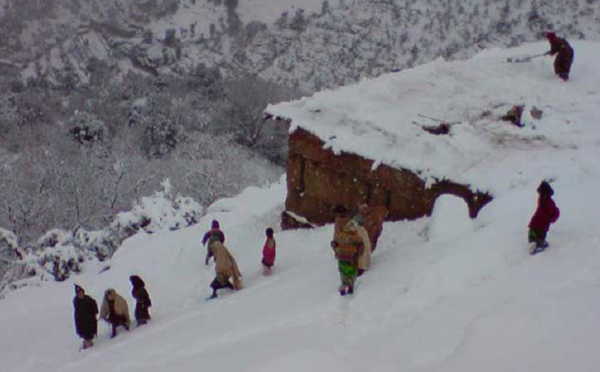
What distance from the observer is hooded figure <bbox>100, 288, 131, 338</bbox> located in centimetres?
1088

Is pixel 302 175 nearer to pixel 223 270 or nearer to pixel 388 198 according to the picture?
pixel 388 198

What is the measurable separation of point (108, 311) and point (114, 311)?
9 centimetres

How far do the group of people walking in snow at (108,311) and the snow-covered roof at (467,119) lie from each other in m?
4.24

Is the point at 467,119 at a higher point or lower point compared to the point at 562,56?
lower

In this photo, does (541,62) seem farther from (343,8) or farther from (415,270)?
(343,8)

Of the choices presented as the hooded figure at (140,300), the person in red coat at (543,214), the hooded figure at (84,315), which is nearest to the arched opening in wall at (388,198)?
the person in red coat at (543,214)

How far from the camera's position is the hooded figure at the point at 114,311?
10883 mm

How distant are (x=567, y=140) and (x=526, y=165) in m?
1.25

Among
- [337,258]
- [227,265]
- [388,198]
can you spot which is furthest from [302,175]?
[337,258]

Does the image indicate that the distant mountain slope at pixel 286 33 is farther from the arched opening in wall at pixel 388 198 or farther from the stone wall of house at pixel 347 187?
the arched opening in wall at pixel 388 198

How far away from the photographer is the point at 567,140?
12203mm

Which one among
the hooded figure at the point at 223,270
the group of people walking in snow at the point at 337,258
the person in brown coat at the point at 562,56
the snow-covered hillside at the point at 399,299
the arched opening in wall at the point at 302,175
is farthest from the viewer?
the person in brown coat at the point at 562,56

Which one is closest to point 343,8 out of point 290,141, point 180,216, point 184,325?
point 180,216

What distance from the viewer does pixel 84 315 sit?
10.6 m
